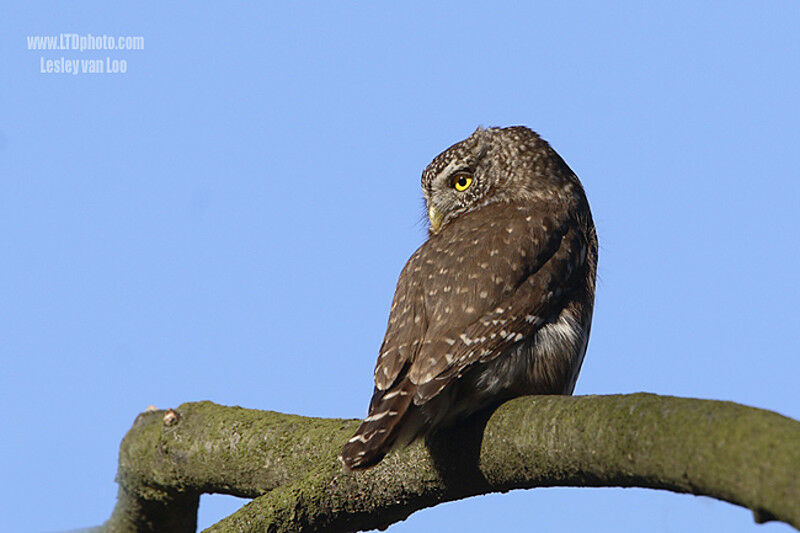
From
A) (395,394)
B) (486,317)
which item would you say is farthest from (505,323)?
(395,394)

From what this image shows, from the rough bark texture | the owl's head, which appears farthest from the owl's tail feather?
the owl's head

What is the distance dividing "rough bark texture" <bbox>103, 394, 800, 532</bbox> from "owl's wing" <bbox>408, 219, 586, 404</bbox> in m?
0.26

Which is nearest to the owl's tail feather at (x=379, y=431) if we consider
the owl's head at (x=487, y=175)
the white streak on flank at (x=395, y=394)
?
the white streak on flank at (x=395, y=394)

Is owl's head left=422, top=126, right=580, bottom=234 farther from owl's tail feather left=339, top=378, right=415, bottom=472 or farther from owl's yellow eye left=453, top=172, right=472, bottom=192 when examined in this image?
owl's tail feather left=339, top=378, right=415, bottom=472

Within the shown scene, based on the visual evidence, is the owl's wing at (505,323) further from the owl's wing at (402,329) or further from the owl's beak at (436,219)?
the owl's beak at (436,219)

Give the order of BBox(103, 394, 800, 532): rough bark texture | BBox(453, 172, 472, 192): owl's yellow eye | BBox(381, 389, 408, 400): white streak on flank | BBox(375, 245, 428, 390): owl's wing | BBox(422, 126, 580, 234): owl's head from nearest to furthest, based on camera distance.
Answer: BBox(103, 394, 800, 532): rough bark texture → BBox(381, 389, 408, 400): white streak on flank → BBox(375, 245, 428, 390): owl's wing → BBox(422, 126, 580, 234): owl's head → BBox(453, 172, 472, 192): owl's yellow eye

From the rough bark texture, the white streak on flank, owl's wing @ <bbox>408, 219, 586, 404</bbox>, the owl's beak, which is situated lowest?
the rough bark texture

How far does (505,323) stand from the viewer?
13.1 feet

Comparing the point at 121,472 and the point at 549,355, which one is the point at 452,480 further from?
the point at 121,472

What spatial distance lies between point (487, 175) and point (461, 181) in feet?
0.52

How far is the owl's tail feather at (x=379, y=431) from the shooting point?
345 cm

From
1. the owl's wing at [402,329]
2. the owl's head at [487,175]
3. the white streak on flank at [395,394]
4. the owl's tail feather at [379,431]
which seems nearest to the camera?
the owl's tail feather at [379,431]

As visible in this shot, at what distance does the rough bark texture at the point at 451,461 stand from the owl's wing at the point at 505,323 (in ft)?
0.84

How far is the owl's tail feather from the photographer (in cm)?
345
